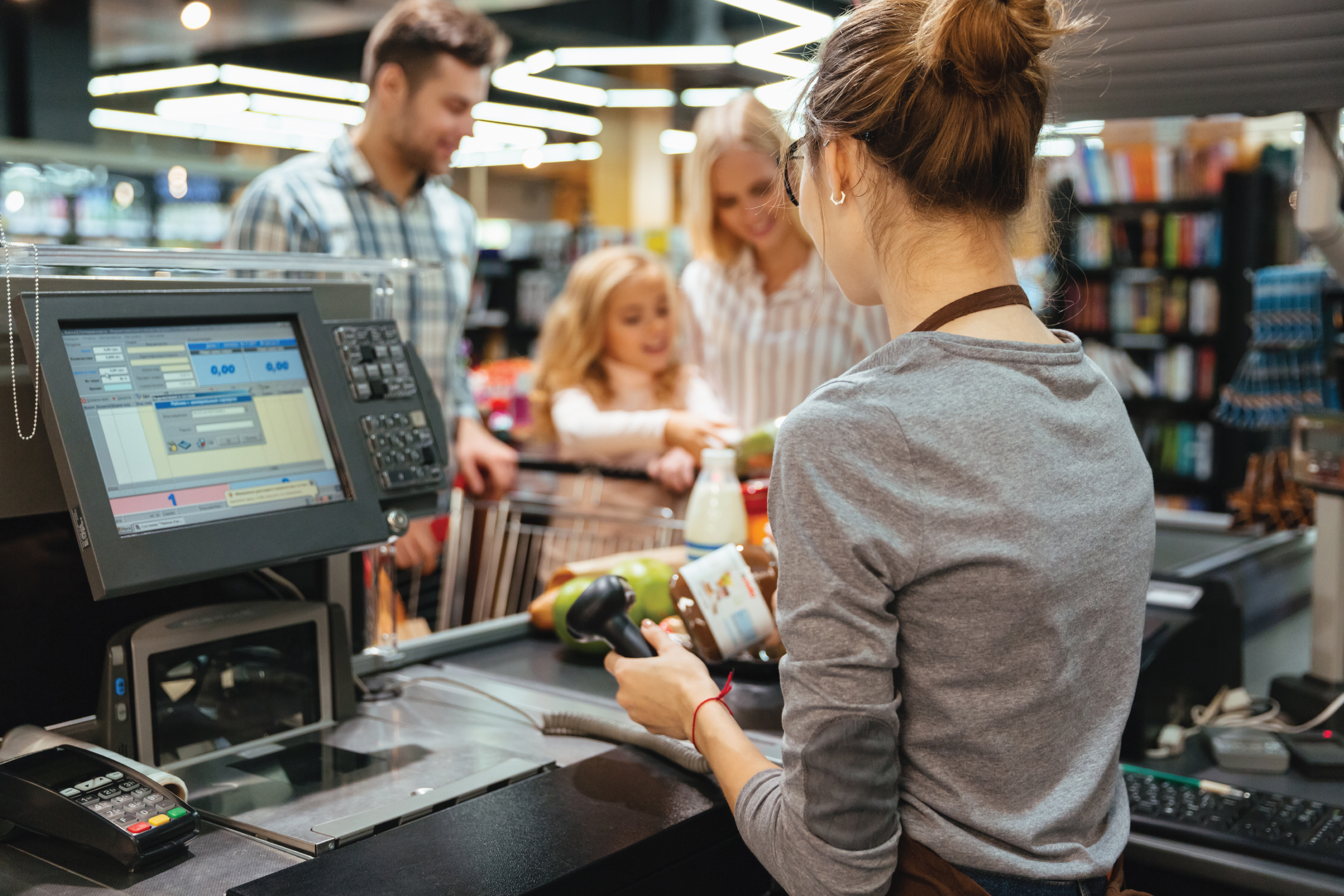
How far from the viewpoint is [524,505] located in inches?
83.0

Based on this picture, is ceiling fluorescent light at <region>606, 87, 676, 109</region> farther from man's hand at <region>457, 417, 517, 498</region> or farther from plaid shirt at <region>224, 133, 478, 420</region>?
man's hand at <region>457, 417, 517, 498</region>

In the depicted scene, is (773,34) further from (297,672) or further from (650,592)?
(297,672)

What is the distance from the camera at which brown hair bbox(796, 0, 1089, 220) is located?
0.83m

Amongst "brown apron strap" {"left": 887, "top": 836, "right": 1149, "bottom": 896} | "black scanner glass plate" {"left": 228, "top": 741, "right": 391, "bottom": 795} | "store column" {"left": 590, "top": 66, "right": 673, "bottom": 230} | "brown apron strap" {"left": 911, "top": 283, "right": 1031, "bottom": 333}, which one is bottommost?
"black scanner glass plate" {"left": 228, "top": 741, "right": 391, "bottom": 795}

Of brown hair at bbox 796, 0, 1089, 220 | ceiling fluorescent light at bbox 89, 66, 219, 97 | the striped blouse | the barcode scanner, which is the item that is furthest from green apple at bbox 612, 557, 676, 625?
ceiling fluorescent light at bbox 89, 66, 219, 97

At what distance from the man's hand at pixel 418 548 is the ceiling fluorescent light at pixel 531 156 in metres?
9.63

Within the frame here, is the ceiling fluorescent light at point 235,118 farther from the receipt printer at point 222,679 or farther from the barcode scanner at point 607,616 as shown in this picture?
the barcode scanner at point 607,616

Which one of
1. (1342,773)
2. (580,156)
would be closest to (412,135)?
(1342,773)

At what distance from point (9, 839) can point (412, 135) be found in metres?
2.04

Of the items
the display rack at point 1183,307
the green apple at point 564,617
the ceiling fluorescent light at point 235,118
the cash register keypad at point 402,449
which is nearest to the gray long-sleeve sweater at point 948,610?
the cash register keypad at point 402,449

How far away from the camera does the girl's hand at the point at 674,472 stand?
2.14 metres

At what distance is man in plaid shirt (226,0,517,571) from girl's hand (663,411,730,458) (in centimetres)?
38

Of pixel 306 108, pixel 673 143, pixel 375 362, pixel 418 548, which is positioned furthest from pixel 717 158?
pixel 673 143

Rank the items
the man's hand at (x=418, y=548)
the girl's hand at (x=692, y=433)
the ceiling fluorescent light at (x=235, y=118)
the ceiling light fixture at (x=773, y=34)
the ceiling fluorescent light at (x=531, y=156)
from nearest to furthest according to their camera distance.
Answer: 1. the man's hand at (x=418, y=548)
2. the girl's hand at (x=692, y=433)
3. the ceiling light fixture at (x=773, y=34)
4. the ceiling fluorescent light at (x=235, y=118)
5. the ceiling fluorescent light at (x=531, y=156)
